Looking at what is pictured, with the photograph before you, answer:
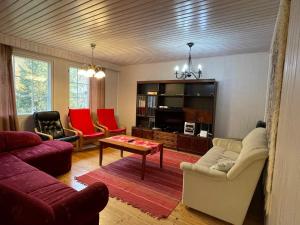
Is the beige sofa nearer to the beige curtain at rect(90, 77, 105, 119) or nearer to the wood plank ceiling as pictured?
the wood plank ceiling

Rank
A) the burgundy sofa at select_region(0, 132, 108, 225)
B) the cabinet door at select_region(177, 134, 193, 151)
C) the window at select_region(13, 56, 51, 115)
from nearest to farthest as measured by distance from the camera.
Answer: the burgundy sofa at select_region(0, 132, 108, 225) → the window at select_region(13, 56, 51, 115) → the cabinet door at select_region(177, 134, 193, 151)

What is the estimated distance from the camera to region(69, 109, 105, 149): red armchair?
429 cm

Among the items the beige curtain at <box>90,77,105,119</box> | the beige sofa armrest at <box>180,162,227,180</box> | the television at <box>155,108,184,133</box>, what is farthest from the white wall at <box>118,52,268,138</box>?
the beige sofa armrest at <box>180,162,227,180</box>

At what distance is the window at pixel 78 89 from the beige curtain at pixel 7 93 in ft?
4.56

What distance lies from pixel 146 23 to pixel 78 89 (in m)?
3.18

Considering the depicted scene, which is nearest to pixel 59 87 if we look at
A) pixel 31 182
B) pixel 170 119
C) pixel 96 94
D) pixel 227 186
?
pixel 96 94

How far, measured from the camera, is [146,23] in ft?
8.56

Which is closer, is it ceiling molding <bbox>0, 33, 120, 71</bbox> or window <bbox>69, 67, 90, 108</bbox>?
ceiling molding <bbox>0, 33, 120, 71</bbox>

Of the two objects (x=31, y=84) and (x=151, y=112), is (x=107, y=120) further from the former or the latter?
(x=31, y=84)

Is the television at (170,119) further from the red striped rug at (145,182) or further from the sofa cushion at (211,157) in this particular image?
the sofa cushion at (211,157)

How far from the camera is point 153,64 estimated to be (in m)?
5.44

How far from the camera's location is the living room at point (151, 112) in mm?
1342

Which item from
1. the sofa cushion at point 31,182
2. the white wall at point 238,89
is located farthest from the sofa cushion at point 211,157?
the sofa cushion at point 31,182

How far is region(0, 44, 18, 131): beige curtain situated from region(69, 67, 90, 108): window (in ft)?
4.56
